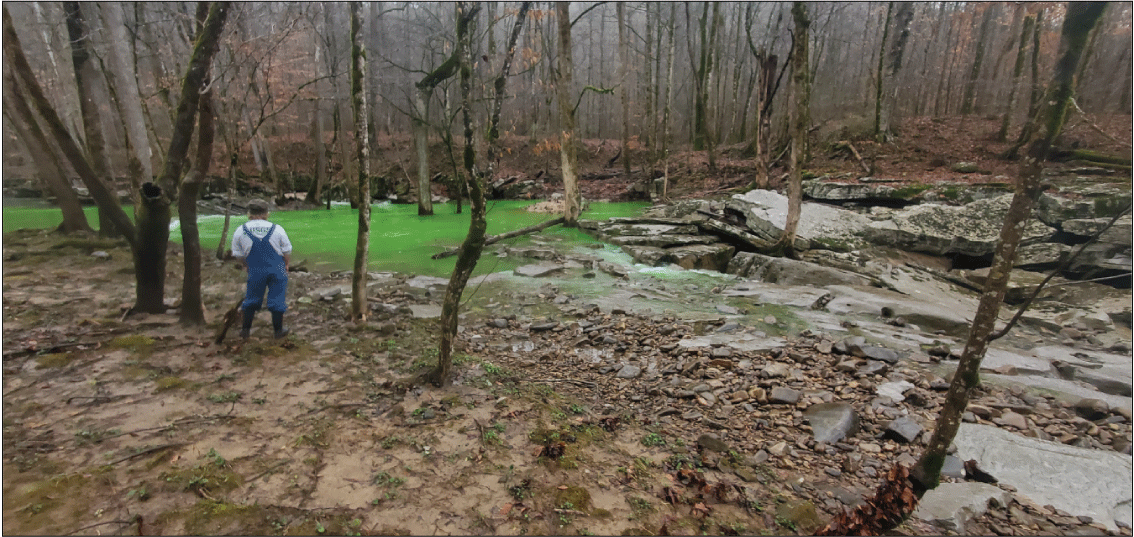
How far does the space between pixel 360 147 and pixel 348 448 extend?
3.57m

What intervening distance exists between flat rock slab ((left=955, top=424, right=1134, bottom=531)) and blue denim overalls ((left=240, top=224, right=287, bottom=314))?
20.4 feet

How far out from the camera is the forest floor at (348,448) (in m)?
2.44

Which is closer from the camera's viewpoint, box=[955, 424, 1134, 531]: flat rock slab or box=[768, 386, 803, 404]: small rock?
box=[955, 424, 1134, 531]: flat rock slab

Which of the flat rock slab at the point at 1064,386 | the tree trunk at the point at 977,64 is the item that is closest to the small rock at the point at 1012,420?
the flat rock slab at the point at 1064,386

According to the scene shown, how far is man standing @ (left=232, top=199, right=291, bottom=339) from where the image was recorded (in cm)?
486

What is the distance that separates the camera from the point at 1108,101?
15.2 metres

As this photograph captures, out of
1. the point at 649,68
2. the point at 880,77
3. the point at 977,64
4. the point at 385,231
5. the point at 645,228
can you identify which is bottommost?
the point at 385,231

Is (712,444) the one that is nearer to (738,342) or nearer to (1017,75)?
(738,342)

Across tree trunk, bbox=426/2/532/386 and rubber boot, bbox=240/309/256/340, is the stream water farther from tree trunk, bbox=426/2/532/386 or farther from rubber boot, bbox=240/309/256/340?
rubber boot, bbox=240/309/256/340

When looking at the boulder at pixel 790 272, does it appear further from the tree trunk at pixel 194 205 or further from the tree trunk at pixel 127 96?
the tree trunk at pixel 127 96

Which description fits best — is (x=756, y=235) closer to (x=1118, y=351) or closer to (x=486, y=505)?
(x=1118, y=351)

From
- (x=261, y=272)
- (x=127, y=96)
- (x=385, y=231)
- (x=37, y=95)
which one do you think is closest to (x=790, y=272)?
(x=261, y=272)

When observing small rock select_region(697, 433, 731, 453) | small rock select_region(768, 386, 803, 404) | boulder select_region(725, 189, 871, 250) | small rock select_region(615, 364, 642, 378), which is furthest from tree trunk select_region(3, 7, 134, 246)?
boulder select_region(725, 189, 871, 250)

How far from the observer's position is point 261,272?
16.1 ft
